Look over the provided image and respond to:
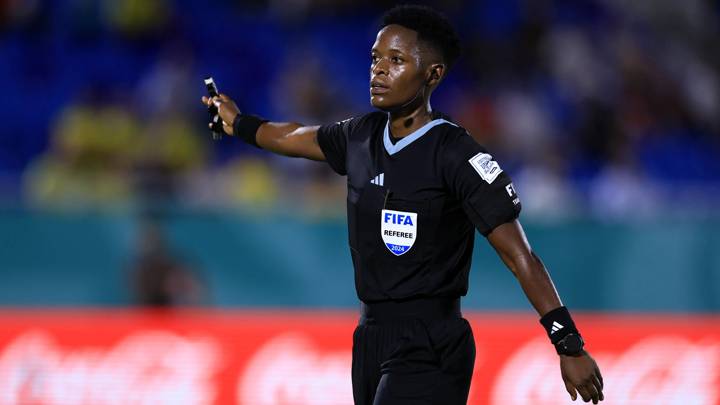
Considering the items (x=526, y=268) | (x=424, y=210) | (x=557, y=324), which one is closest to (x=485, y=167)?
(x=424, y=210)

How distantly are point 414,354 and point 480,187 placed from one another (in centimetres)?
62

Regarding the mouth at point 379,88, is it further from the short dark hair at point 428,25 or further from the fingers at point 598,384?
the fingers at point 598,384

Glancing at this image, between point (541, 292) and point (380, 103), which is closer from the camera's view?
point (541, 292)

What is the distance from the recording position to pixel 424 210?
4.38m

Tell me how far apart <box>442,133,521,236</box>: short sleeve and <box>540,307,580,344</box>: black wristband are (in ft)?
1.13

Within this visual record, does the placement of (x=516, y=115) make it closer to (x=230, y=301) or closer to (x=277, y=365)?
(x=230, y=301)

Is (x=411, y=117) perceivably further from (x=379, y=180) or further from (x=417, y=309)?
(x=417, y=309)

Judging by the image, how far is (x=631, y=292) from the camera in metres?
9.38

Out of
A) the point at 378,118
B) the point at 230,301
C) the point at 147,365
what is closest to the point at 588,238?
the point at 230,301

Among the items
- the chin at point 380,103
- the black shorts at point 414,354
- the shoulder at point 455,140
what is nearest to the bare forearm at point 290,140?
the chin at point 380,103

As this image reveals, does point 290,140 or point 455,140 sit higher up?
point 290,140

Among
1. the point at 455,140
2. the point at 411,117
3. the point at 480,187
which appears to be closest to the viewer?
the point at 480,187

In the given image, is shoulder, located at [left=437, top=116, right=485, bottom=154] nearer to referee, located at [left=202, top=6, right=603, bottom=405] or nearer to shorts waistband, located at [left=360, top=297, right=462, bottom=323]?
referee, located at [left=202, top=6, right=603, bottom=405]

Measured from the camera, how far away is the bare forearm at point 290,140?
4.96 metres
